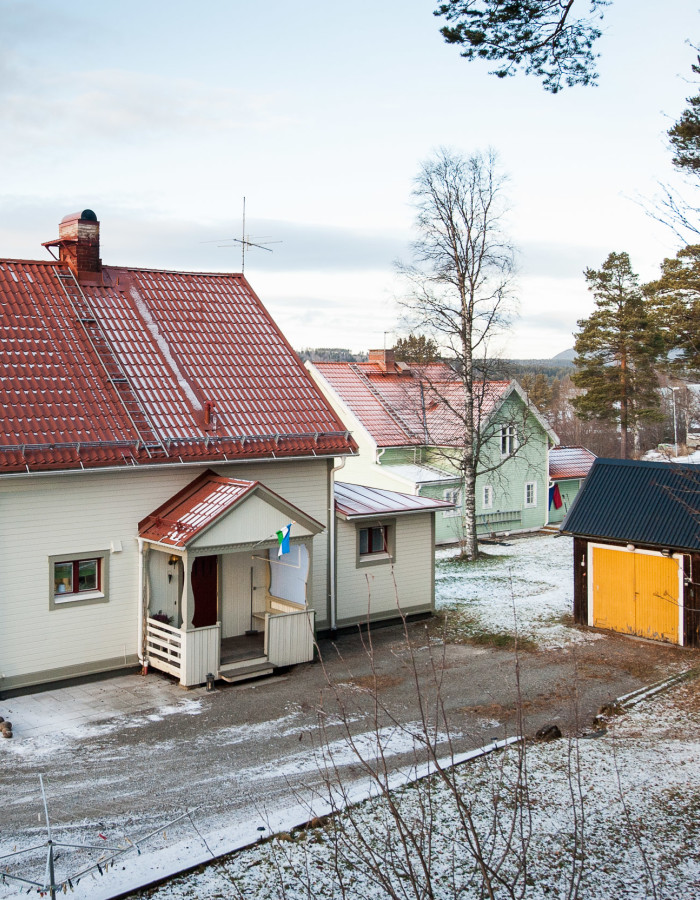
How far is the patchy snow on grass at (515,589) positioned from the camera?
19156 mm

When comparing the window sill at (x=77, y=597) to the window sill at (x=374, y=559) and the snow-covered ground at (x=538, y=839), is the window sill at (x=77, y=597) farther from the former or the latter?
the snow-covered ground at (x=538, y=839)

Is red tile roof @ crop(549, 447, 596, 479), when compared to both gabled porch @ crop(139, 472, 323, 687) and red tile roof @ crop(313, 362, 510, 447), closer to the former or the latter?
red tile roof @ crop(313, 362, 510, 447)

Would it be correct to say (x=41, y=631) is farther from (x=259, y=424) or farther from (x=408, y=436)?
(x=408, y=436)

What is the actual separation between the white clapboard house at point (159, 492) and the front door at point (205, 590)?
31 millimetres

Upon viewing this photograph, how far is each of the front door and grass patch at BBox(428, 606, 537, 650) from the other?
4.63 m

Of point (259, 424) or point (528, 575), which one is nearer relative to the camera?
point (259, 424)

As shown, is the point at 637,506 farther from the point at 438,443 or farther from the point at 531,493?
the point at 531,493

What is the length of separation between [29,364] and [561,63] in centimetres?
1049

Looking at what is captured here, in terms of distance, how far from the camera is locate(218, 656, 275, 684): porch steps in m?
15.2

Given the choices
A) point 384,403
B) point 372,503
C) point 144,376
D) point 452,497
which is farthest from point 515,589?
point 384,403

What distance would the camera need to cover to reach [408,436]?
109 ft

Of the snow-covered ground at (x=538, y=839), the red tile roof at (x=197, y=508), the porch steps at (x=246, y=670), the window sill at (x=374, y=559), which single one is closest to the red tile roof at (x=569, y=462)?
the window sill at (x=374, y=559)

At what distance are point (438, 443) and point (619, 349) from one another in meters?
20.1

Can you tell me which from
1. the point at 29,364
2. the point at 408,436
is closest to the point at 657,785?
the point at 29,364
